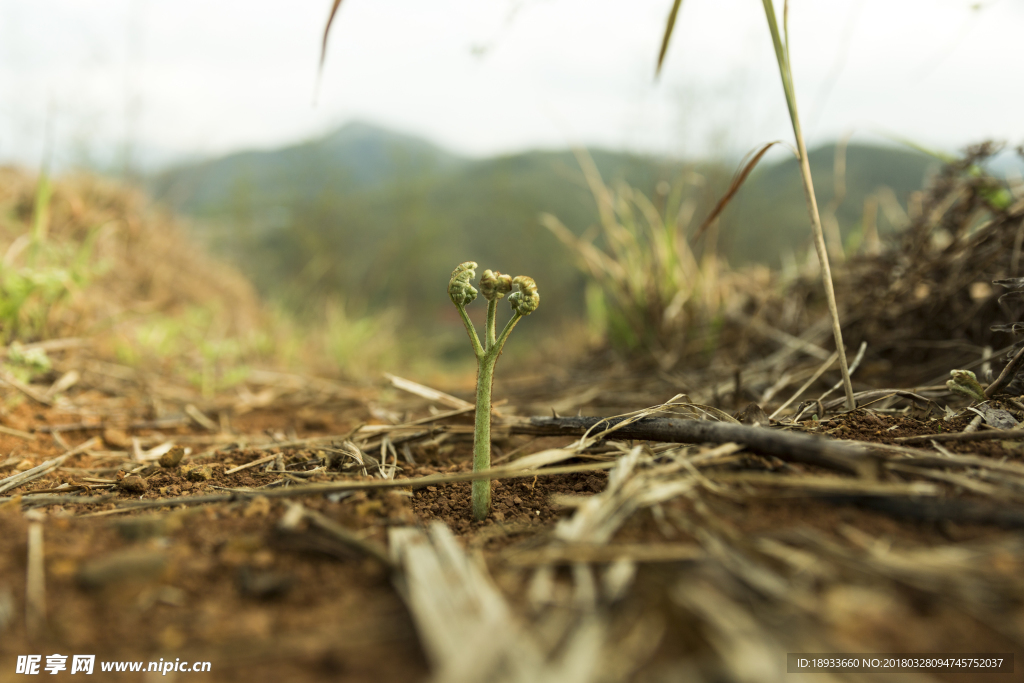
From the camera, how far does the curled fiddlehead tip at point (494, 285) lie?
3.30 ft

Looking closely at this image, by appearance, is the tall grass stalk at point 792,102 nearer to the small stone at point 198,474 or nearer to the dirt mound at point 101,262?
the small stone at point 198,474

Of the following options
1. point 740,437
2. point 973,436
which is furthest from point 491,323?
point 973,436

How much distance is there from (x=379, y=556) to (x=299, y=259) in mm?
12976

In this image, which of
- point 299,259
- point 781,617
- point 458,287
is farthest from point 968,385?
point 299,259

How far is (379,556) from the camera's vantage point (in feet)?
2.47

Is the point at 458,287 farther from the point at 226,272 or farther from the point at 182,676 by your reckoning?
the point at 226,272

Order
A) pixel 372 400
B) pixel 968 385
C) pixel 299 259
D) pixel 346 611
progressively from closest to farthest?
pixel 346 611
pixel 968 385
pixel 372 400
pixel 299 259

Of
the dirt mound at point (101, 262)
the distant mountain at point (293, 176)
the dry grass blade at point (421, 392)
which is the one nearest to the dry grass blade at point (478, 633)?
the dry grass blade at point (421, 392)

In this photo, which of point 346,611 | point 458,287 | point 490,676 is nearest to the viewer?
point 490,676

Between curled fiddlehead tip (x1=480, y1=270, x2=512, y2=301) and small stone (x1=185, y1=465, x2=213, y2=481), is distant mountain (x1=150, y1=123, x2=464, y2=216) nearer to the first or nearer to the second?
small stone (x1=185, y1=465, x2=213, y2=481)

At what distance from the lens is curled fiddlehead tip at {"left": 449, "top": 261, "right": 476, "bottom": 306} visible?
3.27ft

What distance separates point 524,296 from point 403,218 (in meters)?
12.8

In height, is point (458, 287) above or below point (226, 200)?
below

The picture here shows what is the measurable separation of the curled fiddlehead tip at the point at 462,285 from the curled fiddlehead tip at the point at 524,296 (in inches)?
3.2
